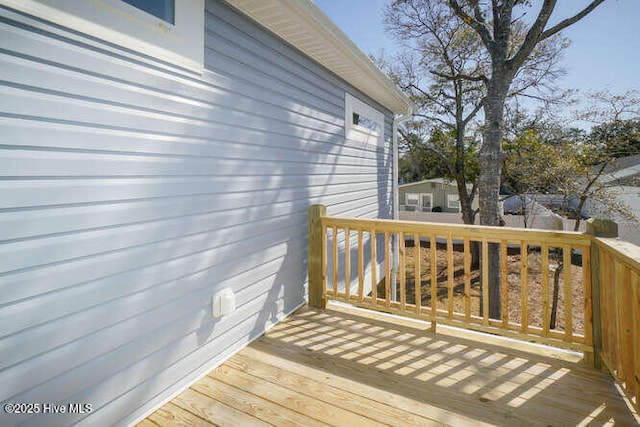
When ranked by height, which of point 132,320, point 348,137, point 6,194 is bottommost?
point 132,320

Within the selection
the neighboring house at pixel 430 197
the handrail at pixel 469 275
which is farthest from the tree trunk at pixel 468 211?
the handrail at pixel 469 275

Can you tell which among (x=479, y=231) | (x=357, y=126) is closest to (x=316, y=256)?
(x=479, y=231)

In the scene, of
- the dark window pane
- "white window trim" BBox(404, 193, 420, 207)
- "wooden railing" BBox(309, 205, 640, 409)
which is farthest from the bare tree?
"white window trim" BBox(404, 193, 420, 207)

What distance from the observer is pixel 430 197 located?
57.4ft

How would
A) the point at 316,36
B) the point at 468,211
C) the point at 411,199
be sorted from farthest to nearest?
the point at 411,199 < the point at 468,211 < the point at 316,36

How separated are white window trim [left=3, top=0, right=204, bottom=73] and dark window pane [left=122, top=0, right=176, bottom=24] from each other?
0.08ft

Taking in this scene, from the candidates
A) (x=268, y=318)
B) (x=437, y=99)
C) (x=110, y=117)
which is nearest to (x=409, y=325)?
(x=268, y=318)

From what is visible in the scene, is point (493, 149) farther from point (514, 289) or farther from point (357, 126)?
point (514, 289)

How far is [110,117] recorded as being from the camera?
167cm

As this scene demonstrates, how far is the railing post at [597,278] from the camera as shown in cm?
218

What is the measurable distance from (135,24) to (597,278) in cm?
329

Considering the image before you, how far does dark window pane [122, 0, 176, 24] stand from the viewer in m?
1.80

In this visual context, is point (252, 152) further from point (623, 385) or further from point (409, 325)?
point (623, 385)

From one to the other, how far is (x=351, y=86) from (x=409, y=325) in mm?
3566
